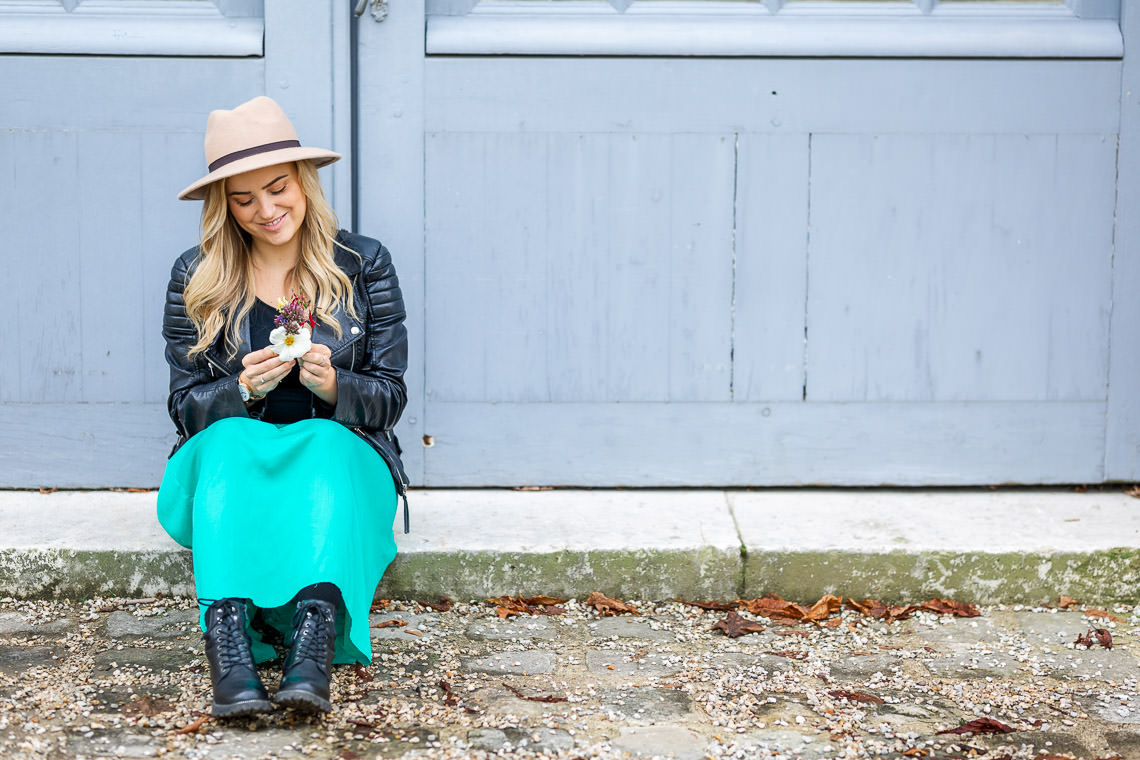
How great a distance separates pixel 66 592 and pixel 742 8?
8.25 feet

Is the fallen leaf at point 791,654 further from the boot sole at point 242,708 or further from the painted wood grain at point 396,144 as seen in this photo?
the painted wood grain at point 396,144

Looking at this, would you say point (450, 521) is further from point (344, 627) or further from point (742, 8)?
point (742, 8)

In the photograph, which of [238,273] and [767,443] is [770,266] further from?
[238,273]

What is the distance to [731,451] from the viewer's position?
361 centimetres

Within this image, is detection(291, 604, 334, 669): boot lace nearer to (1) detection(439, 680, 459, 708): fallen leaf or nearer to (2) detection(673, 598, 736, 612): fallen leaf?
(1) detection(439, 680, 459, 708): fallen leaf

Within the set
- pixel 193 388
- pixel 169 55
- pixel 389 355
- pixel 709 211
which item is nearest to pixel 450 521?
pixel 389 355

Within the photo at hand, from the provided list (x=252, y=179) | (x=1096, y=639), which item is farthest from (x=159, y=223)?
(x=1096, y=639)

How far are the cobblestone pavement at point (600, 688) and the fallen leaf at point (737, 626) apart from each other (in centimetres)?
3

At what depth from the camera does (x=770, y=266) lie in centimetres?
353

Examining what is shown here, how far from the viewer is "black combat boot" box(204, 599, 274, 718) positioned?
236 cm

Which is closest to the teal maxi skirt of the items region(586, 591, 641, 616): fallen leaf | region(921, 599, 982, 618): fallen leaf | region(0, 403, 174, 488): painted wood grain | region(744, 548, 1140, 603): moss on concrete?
region(586, 591, 641, 616): fallen leaf

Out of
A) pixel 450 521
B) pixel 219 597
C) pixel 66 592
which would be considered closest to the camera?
pixel 219 597

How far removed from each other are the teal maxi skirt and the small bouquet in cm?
18

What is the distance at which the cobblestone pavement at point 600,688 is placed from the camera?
7.70 ft
